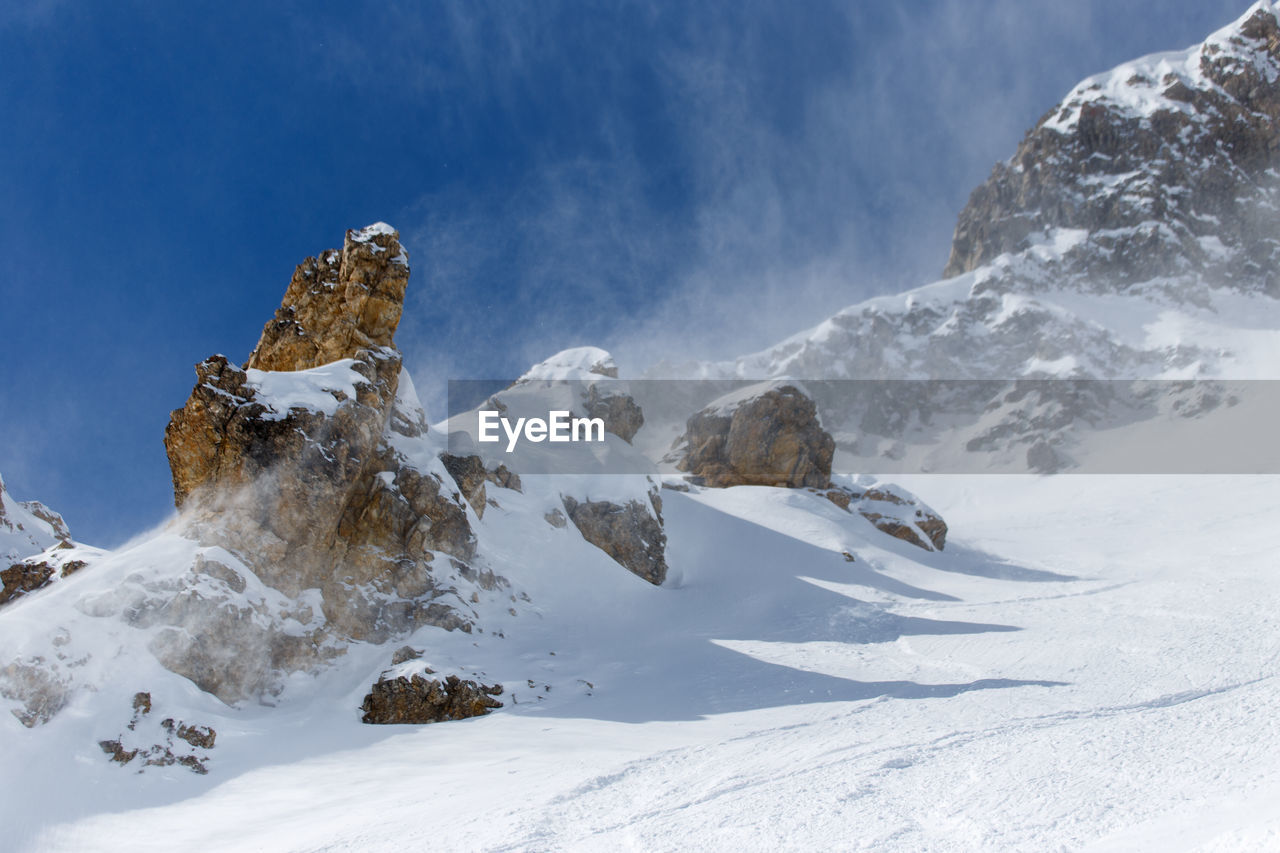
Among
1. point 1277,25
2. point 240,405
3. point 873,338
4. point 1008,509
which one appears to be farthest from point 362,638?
point 1277,25

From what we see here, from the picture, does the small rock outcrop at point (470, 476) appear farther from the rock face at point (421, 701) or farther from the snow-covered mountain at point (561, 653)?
the rock face at point (421, 701)

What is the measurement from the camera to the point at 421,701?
662 inches

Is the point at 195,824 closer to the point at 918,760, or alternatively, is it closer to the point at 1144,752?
the point at 918,760

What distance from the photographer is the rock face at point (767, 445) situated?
160ft

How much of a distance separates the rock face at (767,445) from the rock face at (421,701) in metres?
33.7

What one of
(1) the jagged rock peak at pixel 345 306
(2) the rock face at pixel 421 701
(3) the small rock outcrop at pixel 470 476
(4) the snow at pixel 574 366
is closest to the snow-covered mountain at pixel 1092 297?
(4) the snow at pixel 574 366

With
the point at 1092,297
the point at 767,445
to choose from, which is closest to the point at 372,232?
the point at 767,445

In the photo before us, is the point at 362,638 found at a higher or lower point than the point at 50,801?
higher

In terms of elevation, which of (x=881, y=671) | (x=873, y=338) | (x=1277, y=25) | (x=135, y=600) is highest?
(x=1277, y=25)

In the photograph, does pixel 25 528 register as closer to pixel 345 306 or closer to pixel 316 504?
pixel 345 306

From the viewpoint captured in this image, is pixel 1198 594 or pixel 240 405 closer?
pixel 240 405

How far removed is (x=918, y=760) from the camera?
10305mm

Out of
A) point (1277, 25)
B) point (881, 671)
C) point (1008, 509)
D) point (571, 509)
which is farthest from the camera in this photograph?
point (1277, 25)

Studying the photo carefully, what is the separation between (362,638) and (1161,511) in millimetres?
58857
